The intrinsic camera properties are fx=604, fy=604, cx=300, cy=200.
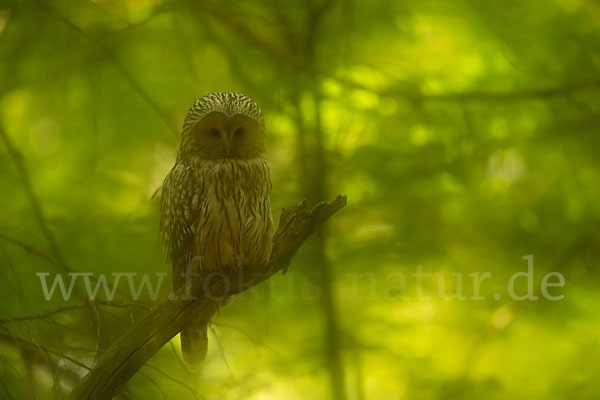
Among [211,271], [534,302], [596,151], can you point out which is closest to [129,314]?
[211,271]

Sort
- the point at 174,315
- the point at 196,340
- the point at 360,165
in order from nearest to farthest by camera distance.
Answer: the point at 174,315
the point at 196,340
the point at 360,165

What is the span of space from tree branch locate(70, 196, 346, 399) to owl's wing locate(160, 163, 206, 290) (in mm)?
95

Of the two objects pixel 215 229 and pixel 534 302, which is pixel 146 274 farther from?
pixel 534 302

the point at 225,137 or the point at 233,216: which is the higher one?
the point at 225,137

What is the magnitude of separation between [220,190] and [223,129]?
0.13m

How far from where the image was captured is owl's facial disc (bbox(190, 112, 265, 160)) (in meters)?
1.20

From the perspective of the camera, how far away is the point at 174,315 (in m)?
1.17

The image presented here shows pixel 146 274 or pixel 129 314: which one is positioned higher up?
pixel 146 274

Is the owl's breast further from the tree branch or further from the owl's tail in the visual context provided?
the owl's tail

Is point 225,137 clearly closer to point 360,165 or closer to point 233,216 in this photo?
point 233,216

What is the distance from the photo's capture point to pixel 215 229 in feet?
4.08

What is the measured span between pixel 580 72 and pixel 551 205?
36 cm

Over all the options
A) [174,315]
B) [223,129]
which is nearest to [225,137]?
[223,129]

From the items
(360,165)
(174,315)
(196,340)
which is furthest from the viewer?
(360,165)
